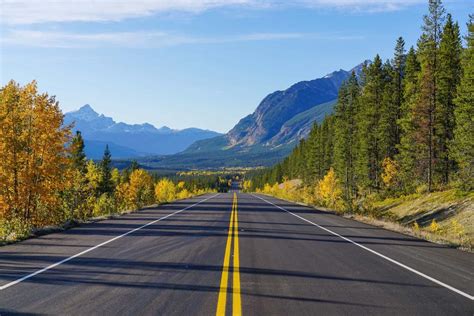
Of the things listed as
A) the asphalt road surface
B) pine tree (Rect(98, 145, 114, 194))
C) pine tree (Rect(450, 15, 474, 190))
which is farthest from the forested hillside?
pine tree (Rect(98, 145, 114, 194))

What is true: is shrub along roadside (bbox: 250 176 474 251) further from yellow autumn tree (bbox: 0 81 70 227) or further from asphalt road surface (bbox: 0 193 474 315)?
yellow autumn tree (bbox: 0 81 70 227)

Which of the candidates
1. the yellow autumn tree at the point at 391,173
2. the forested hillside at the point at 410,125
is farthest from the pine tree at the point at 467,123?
the yellow autumn tree at the point at 391,173

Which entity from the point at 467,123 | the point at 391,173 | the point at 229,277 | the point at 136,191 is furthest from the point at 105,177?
the point at 229,277

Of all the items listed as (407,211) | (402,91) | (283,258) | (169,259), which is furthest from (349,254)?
(402,91)

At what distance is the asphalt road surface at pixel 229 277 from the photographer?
7152 millimetres

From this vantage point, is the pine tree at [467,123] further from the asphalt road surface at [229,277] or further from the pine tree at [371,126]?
the asphalt road surface at [229,277]

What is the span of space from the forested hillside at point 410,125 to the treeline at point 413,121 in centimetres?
8

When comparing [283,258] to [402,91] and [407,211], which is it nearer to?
[407,211]

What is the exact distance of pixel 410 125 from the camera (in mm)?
43281

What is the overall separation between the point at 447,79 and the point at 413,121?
4.91 meters

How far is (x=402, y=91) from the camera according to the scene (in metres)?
51.7

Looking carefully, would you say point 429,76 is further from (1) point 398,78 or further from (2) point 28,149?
(2) point 28,149

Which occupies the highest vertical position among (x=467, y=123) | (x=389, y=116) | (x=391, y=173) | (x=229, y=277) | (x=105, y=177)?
(x=389, y=116)

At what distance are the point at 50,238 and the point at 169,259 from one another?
20.9ft
